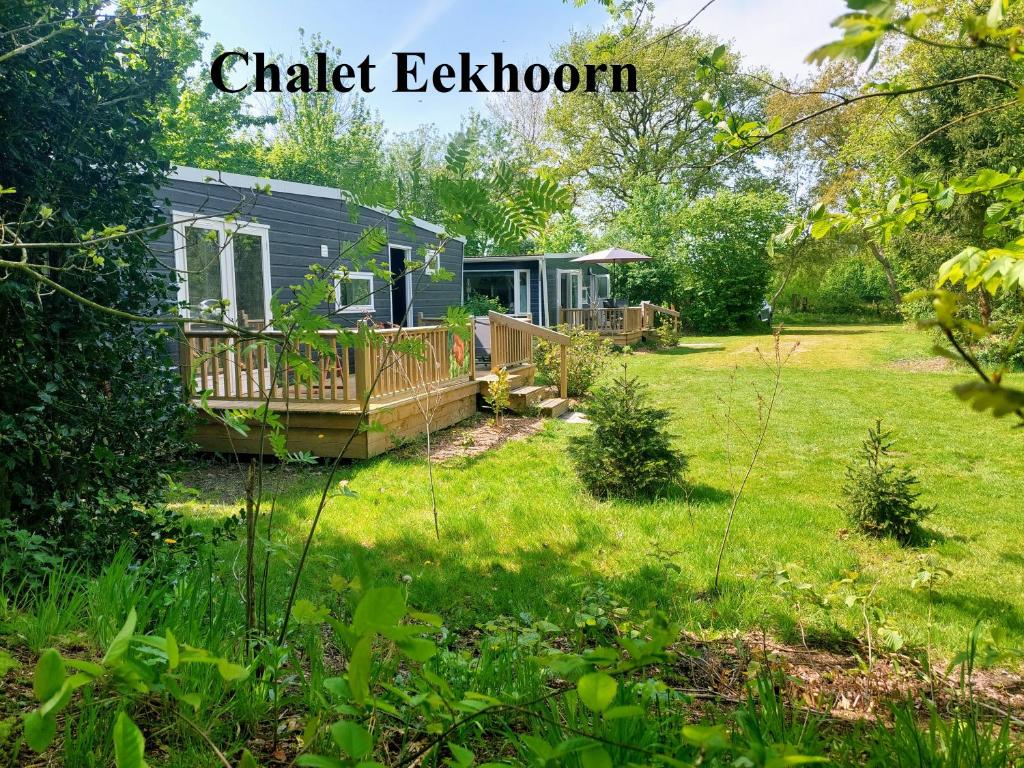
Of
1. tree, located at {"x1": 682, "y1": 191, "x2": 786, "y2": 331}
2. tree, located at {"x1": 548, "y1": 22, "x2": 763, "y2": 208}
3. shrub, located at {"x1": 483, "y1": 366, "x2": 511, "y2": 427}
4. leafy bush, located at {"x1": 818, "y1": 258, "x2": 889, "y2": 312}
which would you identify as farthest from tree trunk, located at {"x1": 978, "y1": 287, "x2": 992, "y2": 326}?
leafy bush, located at {"x1": 818, "y1": 258, "x2": 889, "y2": 312}

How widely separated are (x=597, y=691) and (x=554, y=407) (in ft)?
27.6

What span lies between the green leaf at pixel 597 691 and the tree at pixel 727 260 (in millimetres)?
24219

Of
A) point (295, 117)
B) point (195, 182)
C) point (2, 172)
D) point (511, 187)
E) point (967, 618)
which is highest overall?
point (295, 117)

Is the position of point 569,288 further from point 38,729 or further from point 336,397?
point 38,729

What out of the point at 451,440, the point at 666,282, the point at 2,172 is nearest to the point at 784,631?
the point at 2,172

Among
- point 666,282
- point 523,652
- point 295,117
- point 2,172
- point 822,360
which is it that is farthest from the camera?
point 295,117

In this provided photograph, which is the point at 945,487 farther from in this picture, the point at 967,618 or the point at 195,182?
A: the point at 195,182

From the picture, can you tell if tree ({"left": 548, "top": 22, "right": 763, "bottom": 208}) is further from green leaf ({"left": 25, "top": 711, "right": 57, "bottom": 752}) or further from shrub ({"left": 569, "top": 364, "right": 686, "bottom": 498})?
green leaf ({"left": 25, "top": 711, "right": 57, "bottom": 752})

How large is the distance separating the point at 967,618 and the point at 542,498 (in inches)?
111

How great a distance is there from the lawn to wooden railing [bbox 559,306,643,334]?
11.6 m

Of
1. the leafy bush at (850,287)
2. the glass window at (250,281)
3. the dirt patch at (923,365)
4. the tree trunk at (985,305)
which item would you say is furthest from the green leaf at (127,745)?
the leafy bush at (850,287)

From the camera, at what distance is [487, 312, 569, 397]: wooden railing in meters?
9.59

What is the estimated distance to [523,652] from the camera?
221 cm

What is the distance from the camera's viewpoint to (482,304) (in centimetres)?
1858
